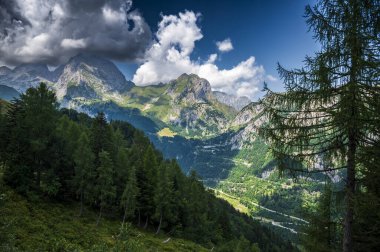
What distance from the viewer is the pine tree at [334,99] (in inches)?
528

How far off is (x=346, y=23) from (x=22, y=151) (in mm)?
56481

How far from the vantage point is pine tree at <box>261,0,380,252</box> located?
1341cm

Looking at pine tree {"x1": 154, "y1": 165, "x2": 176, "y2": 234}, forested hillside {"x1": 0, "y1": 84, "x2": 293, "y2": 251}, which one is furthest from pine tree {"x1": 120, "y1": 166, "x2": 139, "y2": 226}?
pine tree {"x1": 154, "y1": 165, "x2": 176, "y2": 234}

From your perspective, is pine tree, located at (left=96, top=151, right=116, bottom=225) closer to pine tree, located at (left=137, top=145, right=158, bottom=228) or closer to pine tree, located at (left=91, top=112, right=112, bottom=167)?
pine tree, located at (left=91, top=112, right=112, bottom=167)

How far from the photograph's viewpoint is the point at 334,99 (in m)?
14.7

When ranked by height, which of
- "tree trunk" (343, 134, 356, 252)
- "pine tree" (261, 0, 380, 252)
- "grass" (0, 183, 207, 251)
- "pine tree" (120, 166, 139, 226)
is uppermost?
"pine tree" (261, 0, 380, 252)

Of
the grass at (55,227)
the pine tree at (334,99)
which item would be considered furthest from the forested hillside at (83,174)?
the pine tree at (334,99)

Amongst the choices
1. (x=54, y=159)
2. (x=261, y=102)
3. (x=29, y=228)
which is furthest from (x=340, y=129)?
(x=54, y=159)

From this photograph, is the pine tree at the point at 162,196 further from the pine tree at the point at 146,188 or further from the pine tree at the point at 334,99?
the pine tree at the point at 334,99

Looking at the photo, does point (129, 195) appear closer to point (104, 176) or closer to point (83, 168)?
point (104, 176)

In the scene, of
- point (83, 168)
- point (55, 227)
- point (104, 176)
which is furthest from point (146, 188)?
point (55, 227)

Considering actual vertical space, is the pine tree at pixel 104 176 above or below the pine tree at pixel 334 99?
below

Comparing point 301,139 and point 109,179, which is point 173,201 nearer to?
point 109,179

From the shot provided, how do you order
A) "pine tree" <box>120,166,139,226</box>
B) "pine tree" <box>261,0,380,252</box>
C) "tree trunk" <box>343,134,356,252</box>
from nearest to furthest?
"pine tree" <box>261,0,380,252</box>, "tree trunk" <box>343,134,356,252</box>, "pine tree" <box>120,166,139,226</box>
